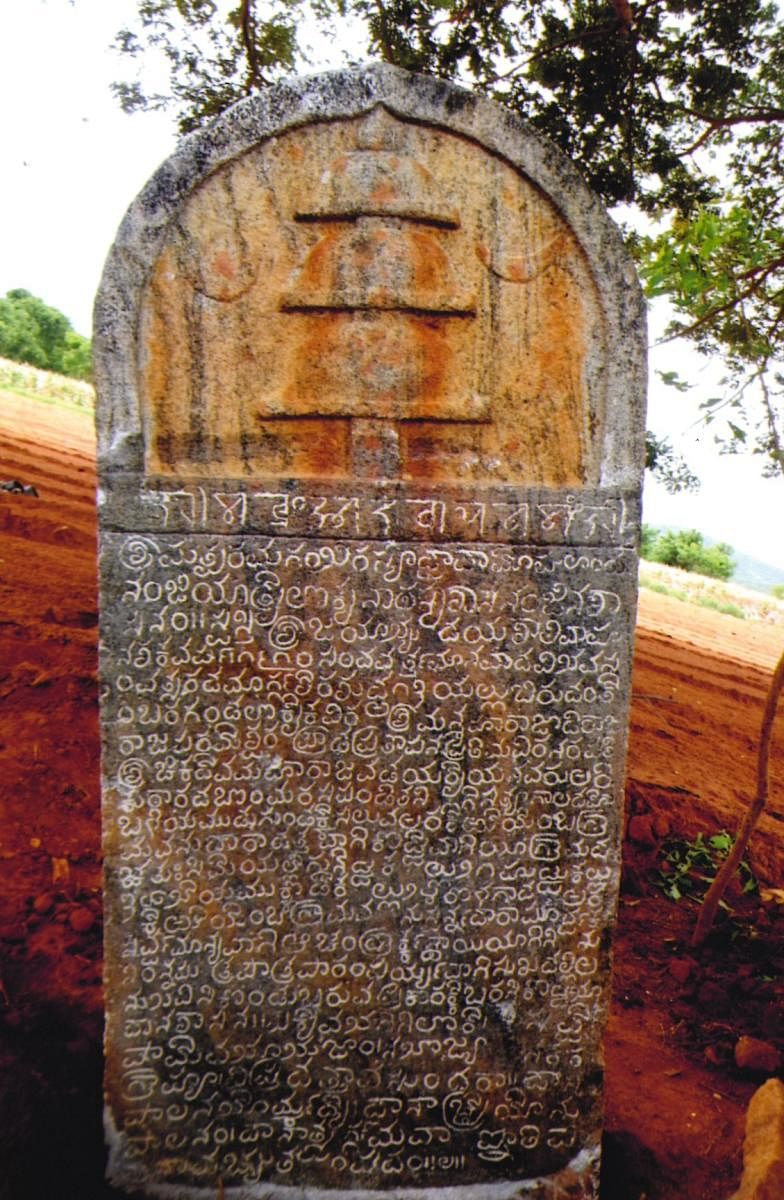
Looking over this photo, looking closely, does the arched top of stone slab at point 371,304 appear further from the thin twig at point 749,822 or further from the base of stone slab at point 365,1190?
the base of stone slab at point 365,1190

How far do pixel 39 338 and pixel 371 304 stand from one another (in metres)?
31.5

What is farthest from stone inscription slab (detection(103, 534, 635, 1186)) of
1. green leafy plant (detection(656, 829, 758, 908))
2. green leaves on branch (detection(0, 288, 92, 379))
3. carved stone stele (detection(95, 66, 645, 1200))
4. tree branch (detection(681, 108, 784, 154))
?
green leaves on branch (detection(0, 288, 92, 379))

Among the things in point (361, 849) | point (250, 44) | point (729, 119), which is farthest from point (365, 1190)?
point (250, 44)

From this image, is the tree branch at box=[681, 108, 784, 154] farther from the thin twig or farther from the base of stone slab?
the base of stone slab

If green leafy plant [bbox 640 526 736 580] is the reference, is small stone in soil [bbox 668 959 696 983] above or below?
below

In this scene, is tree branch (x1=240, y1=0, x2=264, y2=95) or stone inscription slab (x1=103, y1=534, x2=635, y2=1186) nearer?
stone inscription slab (x1=103, y1=534, x2=635, y2=1186)

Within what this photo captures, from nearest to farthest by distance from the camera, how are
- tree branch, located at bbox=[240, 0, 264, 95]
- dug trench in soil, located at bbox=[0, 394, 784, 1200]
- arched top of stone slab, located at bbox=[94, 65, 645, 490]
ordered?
arched top of stone slab, located at bbox=[94, 65, 645, 490], dug trench in soil, located at bbox=[0, 394, 784, 1200], tree branch, located at bbox=[240, 0, 264, 95]

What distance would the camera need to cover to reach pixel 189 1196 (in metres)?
1.87

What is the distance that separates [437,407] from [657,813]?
7.85 ft

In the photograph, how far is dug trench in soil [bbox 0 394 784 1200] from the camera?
6.45 feet

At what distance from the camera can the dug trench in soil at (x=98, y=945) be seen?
1.97 m

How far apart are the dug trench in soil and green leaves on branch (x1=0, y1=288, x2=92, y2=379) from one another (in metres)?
26.9

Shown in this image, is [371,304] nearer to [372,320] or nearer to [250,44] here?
[372,320]

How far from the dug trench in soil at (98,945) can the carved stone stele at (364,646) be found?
20 centimetres
